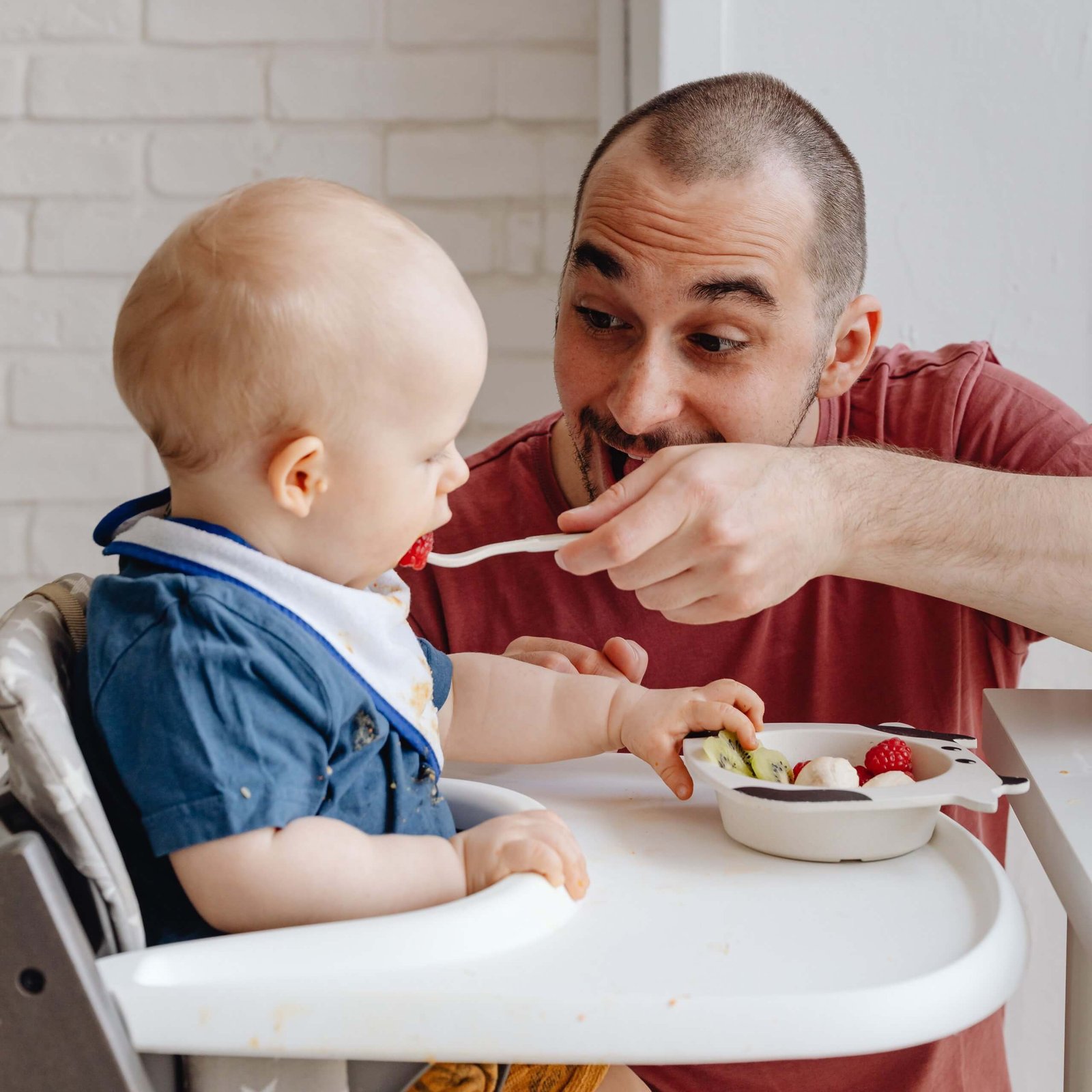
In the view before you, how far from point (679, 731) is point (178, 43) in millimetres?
1716

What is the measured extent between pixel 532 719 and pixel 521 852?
247 millimetres

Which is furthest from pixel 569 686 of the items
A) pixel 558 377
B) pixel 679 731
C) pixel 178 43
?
pixel 178 43

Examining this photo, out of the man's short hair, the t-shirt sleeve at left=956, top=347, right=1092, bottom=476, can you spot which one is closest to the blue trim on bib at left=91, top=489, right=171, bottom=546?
the man's short hair

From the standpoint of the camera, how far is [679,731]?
868 millimetres

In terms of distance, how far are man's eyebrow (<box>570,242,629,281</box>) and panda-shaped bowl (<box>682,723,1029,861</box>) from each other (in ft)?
2.03

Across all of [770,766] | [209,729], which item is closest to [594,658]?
[770,766]

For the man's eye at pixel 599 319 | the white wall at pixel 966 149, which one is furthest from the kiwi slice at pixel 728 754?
the white wall at pixel 966 149

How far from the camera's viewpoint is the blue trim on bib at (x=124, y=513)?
81 cm

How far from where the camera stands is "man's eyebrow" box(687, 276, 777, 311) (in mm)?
1234

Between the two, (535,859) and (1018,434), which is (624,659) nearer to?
(535,859)

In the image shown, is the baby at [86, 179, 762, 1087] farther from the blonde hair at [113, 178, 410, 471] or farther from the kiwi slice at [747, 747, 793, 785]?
the kiwi slice at [747, 747, 793, 785]

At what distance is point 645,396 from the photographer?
4.00 ft

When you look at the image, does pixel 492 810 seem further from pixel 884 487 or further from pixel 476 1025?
pixel 884 487

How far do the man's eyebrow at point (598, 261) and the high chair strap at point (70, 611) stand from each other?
27.3 inches
